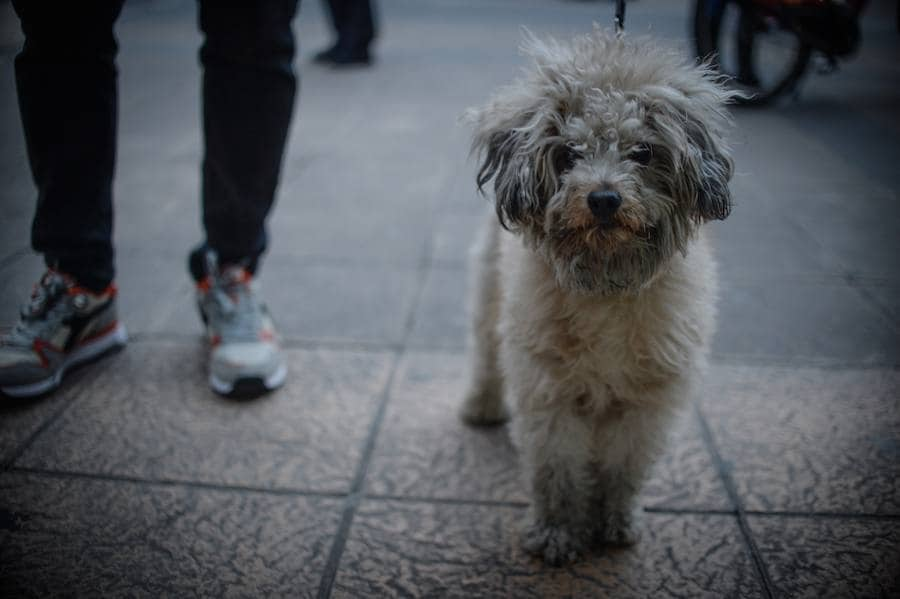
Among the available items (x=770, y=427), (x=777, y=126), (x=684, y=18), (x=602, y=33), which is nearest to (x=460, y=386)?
(x=770, y=427)

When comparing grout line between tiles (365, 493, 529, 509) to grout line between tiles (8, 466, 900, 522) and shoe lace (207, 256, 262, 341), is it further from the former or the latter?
shoe lace (207, 256, 262, 341)

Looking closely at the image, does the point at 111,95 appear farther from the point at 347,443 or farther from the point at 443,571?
the point at 443,571

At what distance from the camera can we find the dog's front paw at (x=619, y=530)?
6.41ft

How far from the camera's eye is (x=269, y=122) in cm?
249

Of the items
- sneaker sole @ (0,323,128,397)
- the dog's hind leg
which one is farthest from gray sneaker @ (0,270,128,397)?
the dog's hind leg

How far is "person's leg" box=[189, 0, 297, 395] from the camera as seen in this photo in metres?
2.38

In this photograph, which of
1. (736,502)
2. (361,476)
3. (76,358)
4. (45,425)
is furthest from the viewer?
(76,358)

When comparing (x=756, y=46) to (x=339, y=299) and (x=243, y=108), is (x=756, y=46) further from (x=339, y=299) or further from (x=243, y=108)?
(x=243, y=108)

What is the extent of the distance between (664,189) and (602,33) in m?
0.51

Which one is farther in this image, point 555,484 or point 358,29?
point 358,29

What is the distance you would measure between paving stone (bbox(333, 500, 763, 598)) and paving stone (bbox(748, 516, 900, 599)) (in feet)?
0.28

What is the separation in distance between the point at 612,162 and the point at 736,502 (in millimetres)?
1211

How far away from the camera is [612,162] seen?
1631 millimetres

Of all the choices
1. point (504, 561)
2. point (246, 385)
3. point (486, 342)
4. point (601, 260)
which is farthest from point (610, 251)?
point (246, 385)
